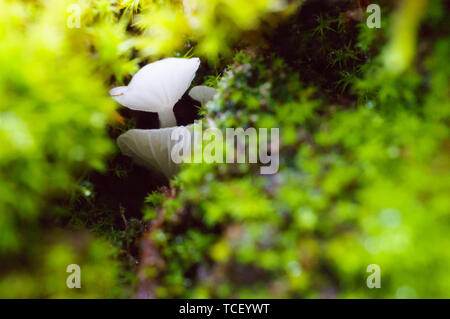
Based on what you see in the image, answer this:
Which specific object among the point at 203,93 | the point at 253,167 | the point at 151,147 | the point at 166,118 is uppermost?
the point at 203,93

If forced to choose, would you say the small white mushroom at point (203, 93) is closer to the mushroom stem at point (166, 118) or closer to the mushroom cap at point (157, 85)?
the mushroom cap at point (157, 85)

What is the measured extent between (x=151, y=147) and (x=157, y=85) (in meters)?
0.29

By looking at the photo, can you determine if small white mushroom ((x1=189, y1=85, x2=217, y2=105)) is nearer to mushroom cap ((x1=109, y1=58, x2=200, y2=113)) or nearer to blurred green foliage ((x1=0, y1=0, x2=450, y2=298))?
mushroom cap ((x1=109, y1=58, x2=200, y2=113))

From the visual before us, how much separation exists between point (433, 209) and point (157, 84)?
1.19 meters

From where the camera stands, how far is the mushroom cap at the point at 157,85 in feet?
4.87

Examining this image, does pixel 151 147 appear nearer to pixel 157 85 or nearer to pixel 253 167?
pixel 157 85

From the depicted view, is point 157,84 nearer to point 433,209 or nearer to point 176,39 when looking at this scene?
point 176,39

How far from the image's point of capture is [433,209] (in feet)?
2.83

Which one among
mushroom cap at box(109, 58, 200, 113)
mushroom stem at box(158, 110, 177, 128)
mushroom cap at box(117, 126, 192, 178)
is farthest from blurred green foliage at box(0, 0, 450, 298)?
mushroom stem at box(158, 110, 177, 128)

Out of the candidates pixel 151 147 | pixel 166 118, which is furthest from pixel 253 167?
pixel 166 118

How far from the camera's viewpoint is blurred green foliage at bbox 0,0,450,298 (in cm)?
90

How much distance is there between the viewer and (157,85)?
1.54 meters

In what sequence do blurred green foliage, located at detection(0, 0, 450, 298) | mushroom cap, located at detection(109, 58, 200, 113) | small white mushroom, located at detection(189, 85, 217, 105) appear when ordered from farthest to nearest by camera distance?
1. small white mushroom, located at detection(189, 85, 217, 105)
2. mushroom cap, located at detection(109, 58, 200, 113)
3. blurred green foliage, located at detection(0, 0, 450, 298)
